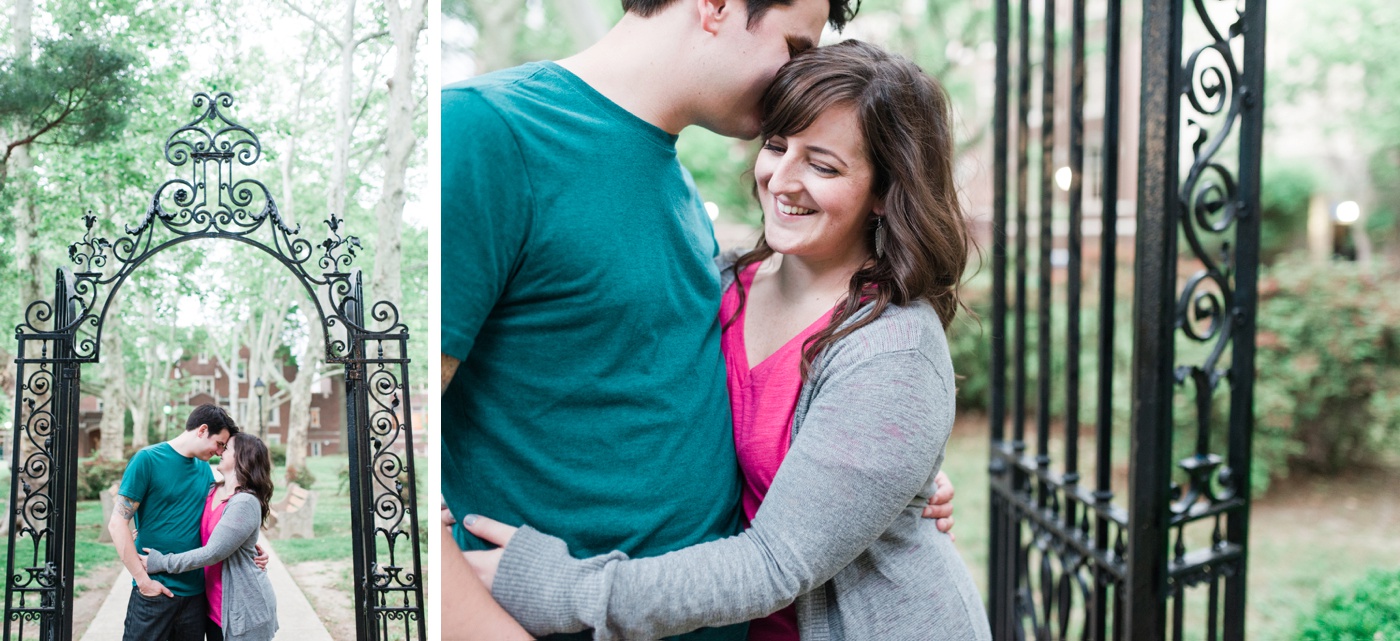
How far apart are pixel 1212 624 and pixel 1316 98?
651 cm

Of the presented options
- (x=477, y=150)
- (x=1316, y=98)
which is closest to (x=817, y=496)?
(x=477, y=150)

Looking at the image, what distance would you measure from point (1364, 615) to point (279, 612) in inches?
92.8

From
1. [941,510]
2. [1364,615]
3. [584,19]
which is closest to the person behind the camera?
[941,510]

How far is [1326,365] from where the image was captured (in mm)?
5938

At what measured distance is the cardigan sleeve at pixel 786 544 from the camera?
1191 millimetres

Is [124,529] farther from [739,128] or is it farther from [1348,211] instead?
[1348,211]

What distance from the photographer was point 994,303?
2977 mm

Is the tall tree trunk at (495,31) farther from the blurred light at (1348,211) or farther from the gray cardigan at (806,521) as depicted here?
the gray cardigan at (806,521)

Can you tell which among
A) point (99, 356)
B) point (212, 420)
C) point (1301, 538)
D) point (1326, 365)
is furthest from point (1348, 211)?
point (99, 356)

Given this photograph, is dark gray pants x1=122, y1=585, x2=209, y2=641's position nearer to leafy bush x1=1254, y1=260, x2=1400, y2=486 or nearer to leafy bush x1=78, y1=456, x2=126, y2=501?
leafy bush x1=78, y1=456, x2=126, y2=501

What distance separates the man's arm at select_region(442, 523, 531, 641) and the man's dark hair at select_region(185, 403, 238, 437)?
1.04 feet

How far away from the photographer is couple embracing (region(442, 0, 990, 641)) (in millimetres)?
1188

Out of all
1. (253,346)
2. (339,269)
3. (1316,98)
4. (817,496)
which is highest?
(1316,98)

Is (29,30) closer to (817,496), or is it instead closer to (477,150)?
(477,150)
